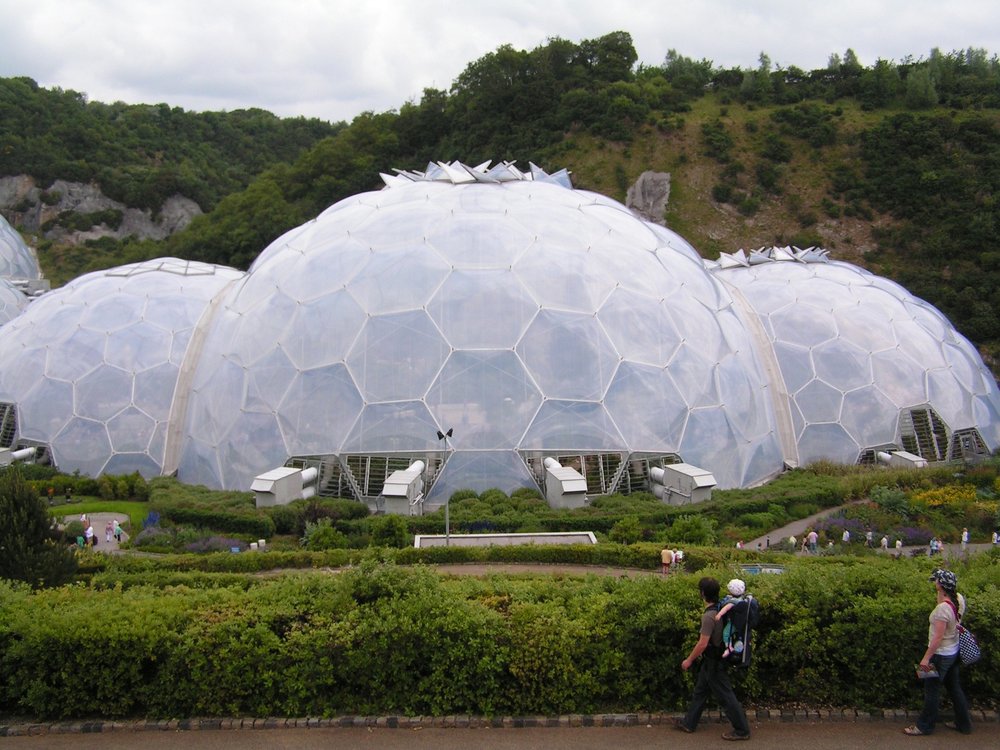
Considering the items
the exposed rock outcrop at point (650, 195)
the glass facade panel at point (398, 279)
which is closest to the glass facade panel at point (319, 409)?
the glass facade panel at point (398, 279)

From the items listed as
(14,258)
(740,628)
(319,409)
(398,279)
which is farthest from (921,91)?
(14,258)

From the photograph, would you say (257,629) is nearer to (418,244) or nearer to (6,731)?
(6,731)

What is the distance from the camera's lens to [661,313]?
1984 centimetres

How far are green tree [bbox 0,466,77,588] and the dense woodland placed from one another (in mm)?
37459

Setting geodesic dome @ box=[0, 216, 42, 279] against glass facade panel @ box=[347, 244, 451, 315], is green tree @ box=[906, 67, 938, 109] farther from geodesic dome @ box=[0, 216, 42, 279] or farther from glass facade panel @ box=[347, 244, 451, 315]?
geodesic dome @ box=[0, 216, 42, 279]

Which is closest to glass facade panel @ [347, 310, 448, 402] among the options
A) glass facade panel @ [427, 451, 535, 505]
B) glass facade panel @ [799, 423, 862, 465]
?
glass facade panel @ [427, 451, 535, 505]

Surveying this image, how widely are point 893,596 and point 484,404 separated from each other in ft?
37.7

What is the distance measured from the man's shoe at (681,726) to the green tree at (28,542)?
7412 mm

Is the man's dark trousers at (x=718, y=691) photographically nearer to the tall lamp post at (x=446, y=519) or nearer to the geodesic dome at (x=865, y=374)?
the tall lamp post at (x=446, y=519)

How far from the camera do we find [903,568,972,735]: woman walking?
637 cm

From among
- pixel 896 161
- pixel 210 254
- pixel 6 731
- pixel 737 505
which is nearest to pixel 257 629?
pixel 6 731

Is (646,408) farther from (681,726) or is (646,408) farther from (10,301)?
(10,301)

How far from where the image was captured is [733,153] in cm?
4788

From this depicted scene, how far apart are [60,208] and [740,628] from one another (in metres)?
66.7
